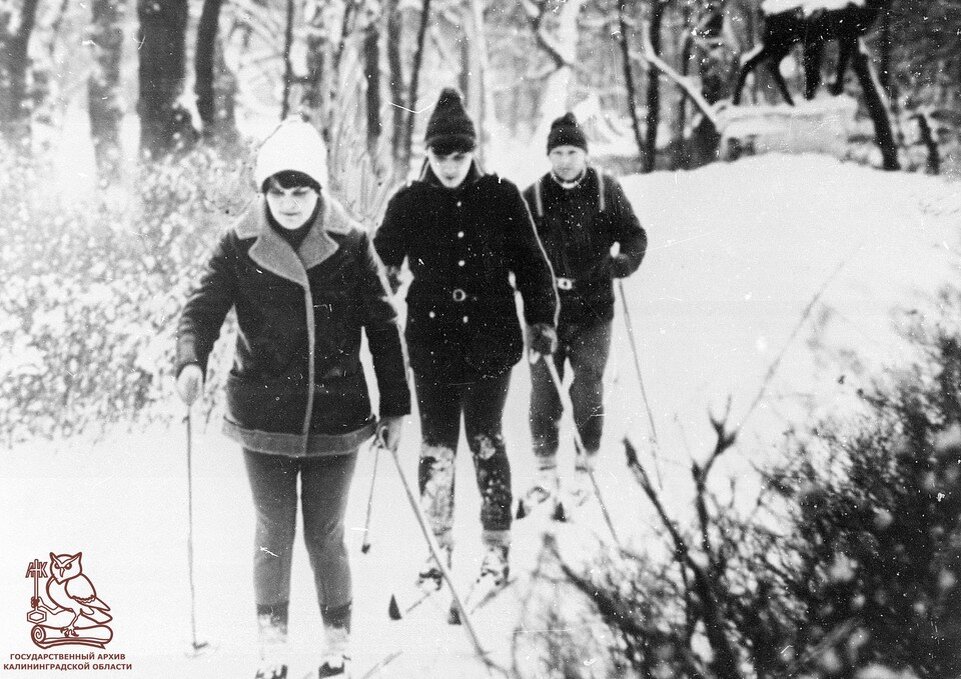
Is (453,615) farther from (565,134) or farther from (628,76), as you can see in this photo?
(628,76)

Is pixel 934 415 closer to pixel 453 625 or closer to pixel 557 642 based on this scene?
pixel 557 642

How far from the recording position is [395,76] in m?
1.63

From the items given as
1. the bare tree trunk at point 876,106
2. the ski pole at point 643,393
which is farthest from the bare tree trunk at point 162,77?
the bare tree trunk at point 876,106

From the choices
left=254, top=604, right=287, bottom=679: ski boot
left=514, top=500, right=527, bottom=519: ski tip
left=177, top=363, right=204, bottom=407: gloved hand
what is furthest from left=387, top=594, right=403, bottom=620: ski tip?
left=177, top=363, right=204, bottom=407: gloved hand

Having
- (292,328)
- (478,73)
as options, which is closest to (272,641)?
(292,328)

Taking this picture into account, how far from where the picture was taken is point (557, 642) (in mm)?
1646

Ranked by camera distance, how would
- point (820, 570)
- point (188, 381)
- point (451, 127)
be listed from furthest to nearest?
1. point (820, 570)
2. point (451, 127)
3. point (188, 381)

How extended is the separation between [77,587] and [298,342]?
90cm

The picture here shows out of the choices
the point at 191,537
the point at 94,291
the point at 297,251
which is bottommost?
the point at 191,537

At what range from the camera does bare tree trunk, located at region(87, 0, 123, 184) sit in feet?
5.16

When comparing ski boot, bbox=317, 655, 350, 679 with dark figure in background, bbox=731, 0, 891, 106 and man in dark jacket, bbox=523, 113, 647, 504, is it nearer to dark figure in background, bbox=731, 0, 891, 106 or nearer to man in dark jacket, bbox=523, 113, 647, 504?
man in dark jacket, bbox=523, 113, 647, 504

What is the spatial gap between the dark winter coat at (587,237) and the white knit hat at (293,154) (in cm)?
52

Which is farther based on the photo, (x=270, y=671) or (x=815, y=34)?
(x=815, y=34)

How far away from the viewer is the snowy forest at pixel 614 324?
5.29 ft
